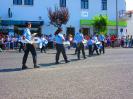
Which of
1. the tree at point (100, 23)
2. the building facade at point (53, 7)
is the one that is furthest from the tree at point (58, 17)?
the tree at point (100, 23)

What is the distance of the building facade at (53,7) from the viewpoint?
4756 cm

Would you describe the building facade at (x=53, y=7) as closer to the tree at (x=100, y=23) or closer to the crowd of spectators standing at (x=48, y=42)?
the tree at (x=100, y=23)

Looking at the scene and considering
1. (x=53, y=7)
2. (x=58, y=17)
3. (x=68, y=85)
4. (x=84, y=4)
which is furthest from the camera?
(x=84, y=4)

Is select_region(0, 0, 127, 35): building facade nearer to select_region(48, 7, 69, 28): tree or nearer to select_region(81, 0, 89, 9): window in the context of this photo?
select_region(81, 0, 89, 9): window

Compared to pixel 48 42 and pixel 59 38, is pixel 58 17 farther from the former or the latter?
pixel 59 38

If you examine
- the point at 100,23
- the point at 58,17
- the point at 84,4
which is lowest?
the point at 100,23

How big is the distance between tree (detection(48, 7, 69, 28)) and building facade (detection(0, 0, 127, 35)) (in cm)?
138

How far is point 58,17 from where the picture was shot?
155 ft

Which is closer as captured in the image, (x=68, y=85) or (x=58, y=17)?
(x=68, y=85)

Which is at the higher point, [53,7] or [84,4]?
[84,4]

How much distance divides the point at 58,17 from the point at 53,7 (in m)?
2.71

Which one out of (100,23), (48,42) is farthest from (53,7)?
(48,42)

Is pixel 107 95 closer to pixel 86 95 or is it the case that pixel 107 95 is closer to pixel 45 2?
pixel 86 95

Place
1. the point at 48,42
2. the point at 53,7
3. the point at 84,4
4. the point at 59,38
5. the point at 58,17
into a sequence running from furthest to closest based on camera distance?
the point at 84,4
the point at 53,7
the point at 58,17
the point at 48,42
the point at 59,38
